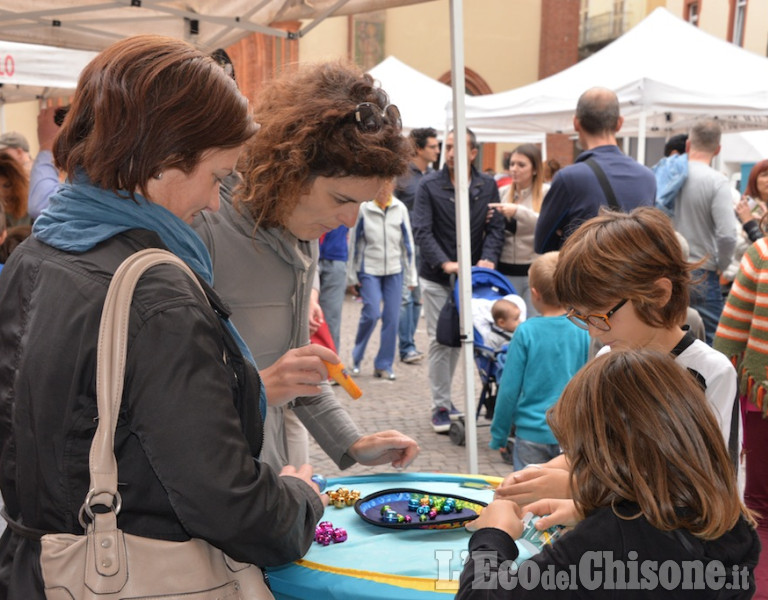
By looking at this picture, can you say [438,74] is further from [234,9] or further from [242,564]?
[242,564]

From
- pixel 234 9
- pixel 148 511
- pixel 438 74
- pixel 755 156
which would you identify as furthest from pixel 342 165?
pixel 438 74

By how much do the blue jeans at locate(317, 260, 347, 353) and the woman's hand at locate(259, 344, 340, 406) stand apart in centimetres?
502

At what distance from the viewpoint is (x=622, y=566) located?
1.36 m

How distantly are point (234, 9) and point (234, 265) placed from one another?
10.2ft

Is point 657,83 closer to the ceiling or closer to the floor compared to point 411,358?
closer to the ceiling

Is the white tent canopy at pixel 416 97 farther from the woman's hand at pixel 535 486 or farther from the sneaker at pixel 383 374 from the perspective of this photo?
the woman's hand at pixel 535 486

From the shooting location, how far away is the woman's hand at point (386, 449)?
6.93ft

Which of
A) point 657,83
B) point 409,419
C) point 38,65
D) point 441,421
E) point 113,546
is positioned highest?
point 38,65

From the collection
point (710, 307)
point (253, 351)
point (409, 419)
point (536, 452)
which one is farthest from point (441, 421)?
point (253, 351)

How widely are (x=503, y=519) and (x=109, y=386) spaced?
2.53 feet

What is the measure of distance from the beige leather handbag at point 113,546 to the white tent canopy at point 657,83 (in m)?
6.22

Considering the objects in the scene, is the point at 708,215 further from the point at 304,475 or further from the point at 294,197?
the point at 304,475

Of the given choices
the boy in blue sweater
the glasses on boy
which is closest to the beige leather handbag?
the glasses on boy

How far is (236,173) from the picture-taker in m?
Answer: 2.20
